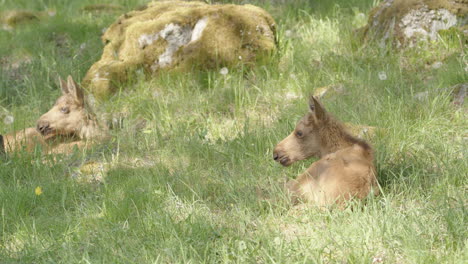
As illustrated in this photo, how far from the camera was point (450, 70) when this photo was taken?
726cm

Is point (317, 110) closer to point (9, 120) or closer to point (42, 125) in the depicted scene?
point (42, 125)

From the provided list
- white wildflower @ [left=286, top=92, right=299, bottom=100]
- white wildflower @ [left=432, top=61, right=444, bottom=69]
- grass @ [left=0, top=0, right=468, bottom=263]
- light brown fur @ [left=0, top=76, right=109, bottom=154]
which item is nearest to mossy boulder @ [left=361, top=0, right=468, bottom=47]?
grass @ [left=0, top=0, right=468, bottom=263]

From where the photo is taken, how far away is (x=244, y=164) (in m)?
6.14

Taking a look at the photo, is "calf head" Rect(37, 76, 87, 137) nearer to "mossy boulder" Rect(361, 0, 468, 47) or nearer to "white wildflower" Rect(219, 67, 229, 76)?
"white wildflower" Rect(219, 67, 229, 76)

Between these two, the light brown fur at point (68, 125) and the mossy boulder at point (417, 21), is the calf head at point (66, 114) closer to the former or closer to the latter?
the light brown fur at point (68, 125)

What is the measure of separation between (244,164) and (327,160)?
1092mm

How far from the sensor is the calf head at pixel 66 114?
25.9ft

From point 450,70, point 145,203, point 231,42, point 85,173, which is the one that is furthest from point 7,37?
point 450,70

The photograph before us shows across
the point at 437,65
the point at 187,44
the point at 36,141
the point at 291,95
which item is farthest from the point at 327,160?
the point at 187,44

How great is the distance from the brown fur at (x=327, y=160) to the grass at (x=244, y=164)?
172 mm

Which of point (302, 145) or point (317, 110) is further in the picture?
point (302, 145)

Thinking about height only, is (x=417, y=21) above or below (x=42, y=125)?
above

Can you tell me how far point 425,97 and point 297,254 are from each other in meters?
3.25

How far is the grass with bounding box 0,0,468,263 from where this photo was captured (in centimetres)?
443
